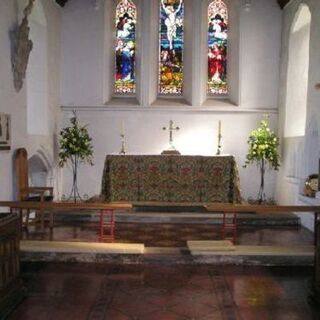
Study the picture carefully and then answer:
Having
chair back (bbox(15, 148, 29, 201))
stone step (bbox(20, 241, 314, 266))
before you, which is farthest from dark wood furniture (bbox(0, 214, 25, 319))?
chair back (bbox(15, 148, 29, 201))

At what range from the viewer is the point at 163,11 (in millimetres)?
9820

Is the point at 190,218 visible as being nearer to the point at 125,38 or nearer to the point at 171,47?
the point at 171,47

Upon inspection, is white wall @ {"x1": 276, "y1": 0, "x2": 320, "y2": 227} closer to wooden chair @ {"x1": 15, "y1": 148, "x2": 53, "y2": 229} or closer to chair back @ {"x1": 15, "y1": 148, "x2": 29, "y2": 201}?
wooden chair @ {"x1": 15, "y1": 148, "x2": 53, "y2": 229}

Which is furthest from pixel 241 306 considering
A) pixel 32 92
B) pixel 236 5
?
pixel 236 5

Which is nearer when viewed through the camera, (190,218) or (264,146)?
(190,218)

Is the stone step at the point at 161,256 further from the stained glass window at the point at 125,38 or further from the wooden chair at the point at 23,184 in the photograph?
the stained glass window at the point at 125,38

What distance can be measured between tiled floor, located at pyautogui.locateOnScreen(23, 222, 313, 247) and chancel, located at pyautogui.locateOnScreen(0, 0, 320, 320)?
3 cm

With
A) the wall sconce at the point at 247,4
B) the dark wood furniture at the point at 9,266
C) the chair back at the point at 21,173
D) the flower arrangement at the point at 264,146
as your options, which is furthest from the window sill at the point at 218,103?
the dark wood furniture at the point at 9,266

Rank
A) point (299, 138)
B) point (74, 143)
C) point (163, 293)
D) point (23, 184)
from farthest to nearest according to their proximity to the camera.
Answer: point (74, 143), point (299, 138), point (23, 184), point (163, 293)

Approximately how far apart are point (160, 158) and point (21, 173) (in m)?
2.34

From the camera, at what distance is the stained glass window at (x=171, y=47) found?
32.2ft

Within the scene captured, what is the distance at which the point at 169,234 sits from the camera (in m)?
6.66

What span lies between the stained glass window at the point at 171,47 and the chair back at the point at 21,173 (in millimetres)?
3823

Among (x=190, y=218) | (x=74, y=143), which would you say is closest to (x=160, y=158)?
(x=190, y=218)
